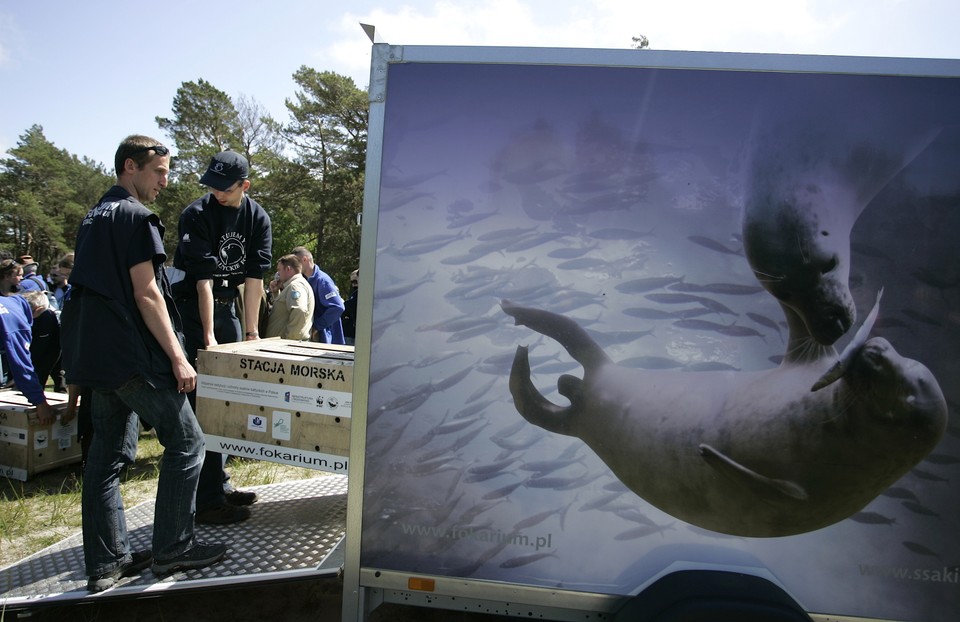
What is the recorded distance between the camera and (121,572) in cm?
248

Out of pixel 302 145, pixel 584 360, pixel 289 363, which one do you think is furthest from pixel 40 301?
pixel 302 145

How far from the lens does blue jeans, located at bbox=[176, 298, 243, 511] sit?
121 inches

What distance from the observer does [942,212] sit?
1.85 meters

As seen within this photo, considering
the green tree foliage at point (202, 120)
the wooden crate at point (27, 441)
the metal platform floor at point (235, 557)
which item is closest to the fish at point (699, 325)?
the metal platform floor at point (235, 557)

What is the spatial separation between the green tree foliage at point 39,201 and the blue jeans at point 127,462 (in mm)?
44737

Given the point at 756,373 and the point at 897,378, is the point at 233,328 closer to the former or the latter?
the point at 756,373

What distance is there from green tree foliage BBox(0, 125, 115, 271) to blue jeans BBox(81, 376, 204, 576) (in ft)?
147

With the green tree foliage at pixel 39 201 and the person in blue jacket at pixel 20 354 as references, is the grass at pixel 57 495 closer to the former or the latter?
the person in blue jacket at pixel 20 354

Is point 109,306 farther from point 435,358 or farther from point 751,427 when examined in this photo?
point 751,427

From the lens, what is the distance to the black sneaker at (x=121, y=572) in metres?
2.38

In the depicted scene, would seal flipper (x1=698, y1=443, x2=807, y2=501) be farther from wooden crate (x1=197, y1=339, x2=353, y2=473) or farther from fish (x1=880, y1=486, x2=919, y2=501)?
wooden crate (x1=197, y1=339, x2=353, y2=473)

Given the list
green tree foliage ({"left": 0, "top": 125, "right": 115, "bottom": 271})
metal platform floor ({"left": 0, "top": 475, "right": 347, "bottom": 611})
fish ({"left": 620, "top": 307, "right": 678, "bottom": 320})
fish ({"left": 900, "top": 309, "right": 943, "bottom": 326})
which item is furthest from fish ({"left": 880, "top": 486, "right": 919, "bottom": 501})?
green tree foliage ({"left": 0, "top": 125, "right": 115, "bottom": 271})

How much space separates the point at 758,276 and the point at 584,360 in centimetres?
65

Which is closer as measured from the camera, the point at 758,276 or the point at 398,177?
the point at 758,276
